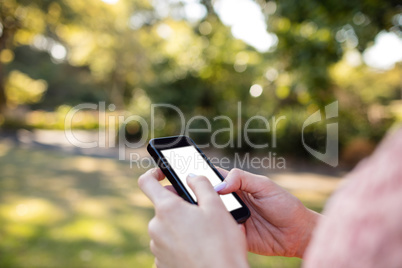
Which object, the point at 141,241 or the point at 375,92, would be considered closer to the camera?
the point at 141,241

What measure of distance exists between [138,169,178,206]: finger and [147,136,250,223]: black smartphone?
0.96 feet

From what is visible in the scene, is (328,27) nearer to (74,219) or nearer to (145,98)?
(74,219)

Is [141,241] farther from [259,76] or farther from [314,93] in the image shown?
[259,76]

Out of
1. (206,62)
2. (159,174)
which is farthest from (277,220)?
(206,62)

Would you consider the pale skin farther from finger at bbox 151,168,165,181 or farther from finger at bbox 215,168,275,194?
→ finger at bbox 215,168,275,194

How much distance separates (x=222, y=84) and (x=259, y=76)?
1543mm

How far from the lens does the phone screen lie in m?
1.52

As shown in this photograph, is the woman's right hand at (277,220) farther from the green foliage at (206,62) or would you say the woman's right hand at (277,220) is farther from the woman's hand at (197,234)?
the green foliage at (206,62)

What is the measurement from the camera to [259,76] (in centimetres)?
1241

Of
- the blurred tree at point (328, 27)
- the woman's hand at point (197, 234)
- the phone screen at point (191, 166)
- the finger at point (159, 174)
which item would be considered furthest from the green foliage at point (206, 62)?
the woman's hand at point (197, 234)

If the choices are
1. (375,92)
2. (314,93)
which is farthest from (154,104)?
(375,92)

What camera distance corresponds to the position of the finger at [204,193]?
93 centimetres

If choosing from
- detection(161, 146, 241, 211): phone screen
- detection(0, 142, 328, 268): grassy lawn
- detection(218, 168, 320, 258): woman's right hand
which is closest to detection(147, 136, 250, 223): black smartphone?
detection(161, 146, 241, 211): phone screen

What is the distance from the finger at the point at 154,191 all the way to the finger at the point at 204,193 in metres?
0.08
